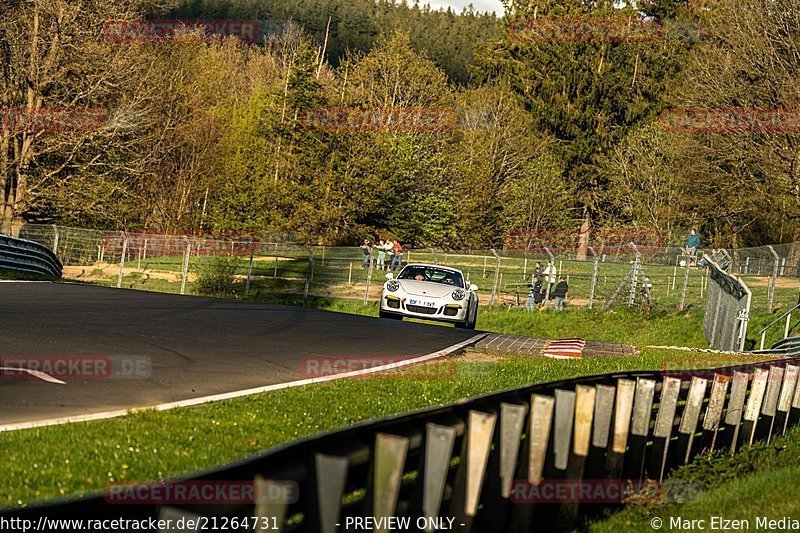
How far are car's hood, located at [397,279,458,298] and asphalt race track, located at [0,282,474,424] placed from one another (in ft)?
7.35

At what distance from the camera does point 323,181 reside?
2464 inches

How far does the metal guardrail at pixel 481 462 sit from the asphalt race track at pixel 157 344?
436 centimetres

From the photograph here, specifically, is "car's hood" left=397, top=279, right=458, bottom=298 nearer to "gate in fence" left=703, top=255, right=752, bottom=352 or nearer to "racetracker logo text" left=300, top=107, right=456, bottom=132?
"gate in fence" left=703, top=255, right=752, bottom=352

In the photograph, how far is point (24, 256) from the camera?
28766mm

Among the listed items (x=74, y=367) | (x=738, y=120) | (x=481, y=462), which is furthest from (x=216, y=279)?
(x=481, y=462)

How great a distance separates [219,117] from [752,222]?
34173mm

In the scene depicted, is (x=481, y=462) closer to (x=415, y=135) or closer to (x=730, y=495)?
(x=730, y=495)

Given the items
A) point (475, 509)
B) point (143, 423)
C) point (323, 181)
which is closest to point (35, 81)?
point (323, 181)

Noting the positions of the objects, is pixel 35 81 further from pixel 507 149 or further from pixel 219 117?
pixel 507 149

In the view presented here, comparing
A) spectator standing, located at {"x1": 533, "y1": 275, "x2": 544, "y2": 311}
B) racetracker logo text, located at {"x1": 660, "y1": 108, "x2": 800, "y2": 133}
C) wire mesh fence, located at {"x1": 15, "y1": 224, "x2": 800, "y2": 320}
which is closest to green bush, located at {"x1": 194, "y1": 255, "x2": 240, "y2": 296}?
wire mesh fence, located at {"x1": 15, "y1": 224, "x2": 800, "y2": 320}

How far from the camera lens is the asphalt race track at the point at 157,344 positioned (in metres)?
9.84

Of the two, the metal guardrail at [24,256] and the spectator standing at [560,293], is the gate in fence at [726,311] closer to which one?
the spectator standing at [560,293]

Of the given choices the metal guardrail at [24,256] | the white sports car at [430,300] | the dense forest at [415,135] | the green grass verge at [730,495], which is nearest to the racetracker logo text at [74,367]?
the green grass verge at [730,495]

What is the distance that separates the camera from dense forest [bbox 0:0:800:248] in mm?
42594
